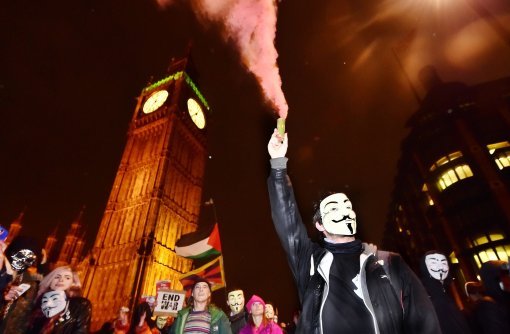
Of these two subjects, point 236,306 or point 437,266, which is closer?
point 437,266

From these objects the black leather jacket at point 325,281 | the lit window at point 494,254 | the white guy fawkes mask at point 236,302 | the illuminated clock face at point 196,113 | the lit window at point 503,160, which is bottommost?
the black leather jacket at point 325,281

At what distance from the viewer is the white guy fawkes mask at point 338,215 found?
2605 millimetres

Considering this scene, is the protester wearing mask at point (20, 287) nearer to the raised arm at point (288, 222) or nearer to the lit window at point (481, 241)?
the raised arm at point (288, 222)

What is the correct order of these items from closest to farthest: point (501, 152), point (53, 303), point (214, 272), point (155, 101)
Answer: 1. point (53, 303)
2. point (214, 272)
3. point (501, 152)
4. point (155, 101)

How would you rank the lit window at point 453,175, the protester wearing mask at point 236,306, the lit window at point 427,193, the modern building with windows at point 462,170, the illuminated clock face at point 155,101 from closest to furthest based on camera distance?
the protester wearing mask at point 236,306 < the modern building with windows at point 462,170 < the lit window at point 453,175 < the lit window at point 427,193 < the illuminated clock face at point 155,101

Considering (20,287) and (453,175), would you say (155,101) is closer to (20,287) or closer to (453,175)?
(453,175)

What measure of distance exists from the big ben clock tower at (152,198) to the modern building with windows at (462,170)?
27488 mm

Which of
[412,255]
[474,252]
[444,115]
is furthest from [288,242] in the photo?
[412,255]

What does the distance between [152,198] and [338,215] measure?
38276mm

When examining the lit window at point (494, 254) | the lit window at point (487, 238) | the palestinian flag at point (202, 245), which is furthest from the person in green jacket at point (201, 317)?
the lit window at point (487, 238)

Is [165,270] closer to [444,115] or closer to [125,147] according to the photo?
[125,147]

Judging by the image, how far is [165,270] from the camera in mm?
36281

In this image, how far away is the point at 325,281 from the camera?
A: 2398 mm

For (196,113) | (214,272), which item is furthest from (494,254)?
(196,113)
